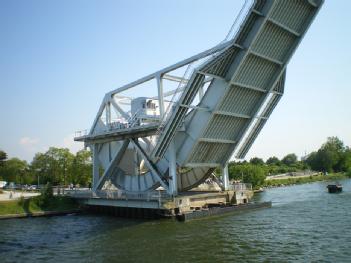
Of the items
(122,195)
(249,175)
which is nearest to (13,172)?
(249,175)

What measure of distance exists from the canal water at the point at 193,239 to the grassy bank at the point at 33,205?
4715mm

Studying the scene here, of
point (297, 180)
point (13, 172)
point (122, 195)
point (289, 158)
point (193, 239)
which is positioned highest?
point (289, 158)

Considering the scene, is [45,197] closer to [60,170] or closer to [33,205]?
[33,205]

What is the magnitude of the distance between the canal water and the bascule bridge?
16.3ft

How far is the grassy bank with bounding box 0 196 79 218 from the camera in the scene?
37.6 m

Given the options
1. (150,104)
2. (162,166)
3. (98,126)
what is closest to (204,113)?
(162,166)

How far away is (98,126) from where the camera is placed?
43.1 m

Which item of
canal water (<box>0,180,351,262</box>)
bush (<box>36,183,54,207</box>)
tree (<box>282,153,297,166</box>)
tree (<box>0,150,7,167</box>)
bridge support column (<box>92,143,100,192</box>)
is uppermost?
tree (<box>282,153,297,166</box>)

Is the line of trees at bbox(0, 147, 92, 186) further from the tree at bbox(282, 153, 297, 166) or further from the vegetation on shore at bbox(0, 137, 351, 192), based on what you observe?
the tree at bbox(282, 153, 297, 166)

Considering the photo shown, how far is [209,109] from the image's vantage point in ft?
96.8

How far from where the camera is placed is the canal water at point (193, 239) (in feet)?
60.9

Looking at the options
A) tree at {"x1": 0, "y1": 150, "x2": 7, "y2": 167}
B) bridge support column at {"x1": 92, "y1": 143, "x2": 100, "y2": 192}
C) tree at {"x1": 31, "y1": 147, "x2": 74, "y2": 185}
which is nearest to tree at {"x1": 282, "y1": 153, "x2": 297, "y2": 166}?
tree at {"x1": 0, "y1": 150, "x2": 7, "y2": 167}

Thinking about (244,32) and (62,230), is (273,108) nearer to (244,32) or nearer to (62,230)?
(244,32)

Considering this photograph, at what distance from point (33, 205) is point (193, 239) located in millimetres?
23119
